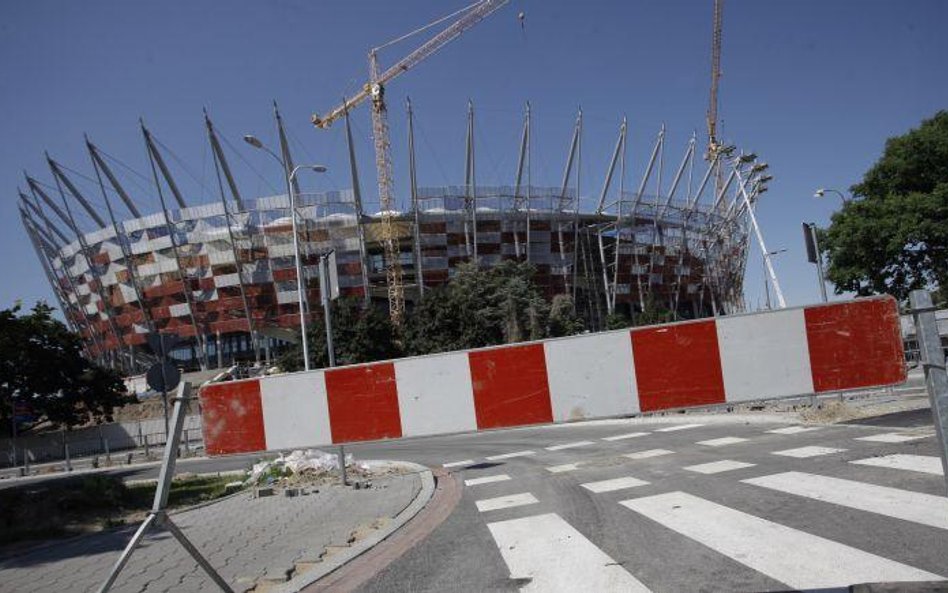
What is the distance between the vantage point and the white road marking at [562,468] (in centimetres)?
901

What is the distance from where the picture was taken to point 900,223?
76.3 ft

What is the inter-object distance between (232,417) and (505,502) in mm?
3167

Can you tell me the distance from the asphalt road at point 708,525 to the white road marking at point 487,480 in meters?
0.09

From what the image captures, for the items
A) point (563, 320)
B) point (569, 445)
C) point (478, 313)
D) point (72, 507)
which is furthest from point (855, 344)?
point (563, 320)

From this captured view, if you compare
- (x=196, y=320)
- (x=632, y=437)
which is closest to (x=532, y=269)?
(x=196, y=320)

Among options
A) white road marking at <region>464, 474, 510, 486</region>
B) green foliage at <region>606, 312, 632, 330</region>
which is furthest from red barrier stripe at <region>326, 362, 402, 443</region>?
green foliage at <region>606, 312, 632, 330</region>

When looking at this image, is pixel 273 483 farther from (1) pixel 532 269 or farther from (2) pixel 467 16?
(2) pixel 467 16

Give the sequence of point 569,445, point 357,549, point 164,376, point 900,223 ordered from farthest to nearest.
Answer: point 900,223 → point 569,445 → point 164,376 → point 357,549

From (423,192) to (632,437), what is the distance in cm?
6005

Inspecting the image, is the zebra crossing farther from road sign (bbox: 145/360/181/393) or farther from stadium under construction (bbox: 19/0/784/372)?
stadium under construction (bbox: 19/0/784/372)

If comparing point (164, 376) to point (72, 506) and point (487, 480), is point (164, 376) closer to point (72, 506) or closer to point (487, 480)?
point (72, 506)

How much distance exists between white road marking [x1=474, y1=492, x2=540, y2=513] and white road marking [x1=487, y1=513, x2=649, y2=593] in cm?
86

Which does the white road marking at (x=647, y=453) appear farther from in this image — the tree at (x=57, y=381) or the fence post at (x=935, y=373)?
the tree at (x=57, y=381)

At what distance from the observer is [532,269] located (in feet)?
220
